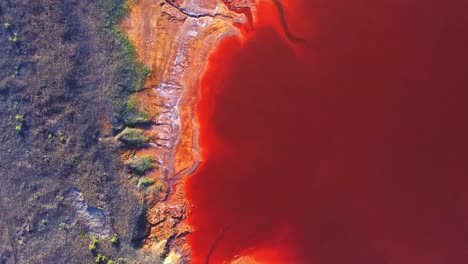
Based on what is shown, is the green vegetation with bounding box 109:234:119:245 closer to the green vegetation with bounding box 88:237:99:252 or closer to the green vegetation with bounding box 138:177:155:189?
the green vegetation with bounding box 88:237:99:252

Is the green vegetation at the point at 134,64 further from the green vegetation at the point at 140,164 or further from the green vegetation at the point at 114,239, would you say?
the green vegetation at the point at 114,239

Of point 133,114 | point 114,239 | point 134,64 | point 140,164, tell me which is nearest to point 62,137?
point 133,114

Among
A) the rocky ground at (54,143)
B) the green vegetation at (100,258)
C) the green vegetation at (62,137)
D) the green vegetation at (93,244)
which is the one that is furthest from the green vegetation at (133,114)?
the green vegetation at (100,258)

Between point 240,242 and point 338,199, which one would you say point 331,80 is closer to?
point 338,199

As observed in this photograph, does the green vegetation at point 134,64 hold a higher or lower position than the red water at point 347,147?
higher

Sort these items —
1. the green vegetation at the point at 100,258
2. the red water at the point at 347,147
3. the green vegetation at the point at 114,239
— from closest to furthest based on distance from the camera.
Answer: the green vegetation at the point at 100,258
the green vegetation at the point at 114,239
the red water at the point at 347,147

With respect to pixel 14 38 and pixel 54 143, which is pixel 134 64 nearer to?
pixel 54 143
